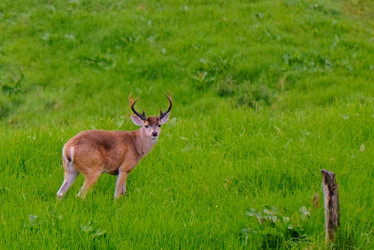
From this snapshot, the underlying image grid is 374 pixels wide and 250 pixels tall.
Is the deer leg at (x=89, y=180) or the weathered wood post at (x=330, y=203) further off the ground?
the weathered wood post at (x=330, y=203)

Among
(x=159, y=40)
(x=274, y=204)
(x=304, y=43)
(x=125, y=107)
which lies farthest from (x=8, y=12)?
(x=274, y=204)

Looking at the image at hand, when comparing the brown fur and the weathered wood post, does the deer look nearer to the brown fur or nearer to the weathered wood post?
the brown fur

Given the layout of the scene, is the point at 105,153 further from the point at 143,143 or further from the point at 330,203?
the point at 330,203

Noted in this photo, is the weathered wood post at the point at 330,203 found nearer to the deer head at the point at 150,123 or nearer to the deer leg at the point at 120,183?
the deer head at the point at 150,123

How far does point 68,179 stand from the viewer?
630 centimetres

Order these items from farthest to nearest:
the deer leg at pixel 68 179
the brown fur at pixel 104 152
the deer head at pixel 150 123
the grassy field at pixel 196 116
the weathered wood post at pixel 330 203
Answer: the deer head at pixel 150 123 < the deer leg at pixel 68 179 < the brown fur at pixel 104 152 < the grassy field at pixel 196 116 < the weathered wood post at pixel 330 203

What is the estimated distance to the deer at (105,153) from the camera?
237 inches

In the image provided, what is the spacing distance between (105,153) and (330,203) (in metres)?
2.59

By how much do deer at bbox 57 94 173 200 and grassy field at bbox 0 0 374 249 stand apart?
28cm

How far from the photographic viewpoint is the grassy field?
5684 mm

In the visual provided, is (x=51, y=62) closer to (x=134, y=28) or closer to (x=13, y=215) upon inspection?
(x=134, y=28)

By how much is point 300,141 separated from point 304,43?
902cm

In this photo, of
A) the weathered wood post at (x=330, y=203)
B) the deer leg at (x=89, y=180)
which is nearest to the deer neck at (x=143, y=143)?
the deer leg at (x=89, y=180)

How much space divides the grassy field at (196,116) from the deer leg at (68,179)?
22 centimetres
